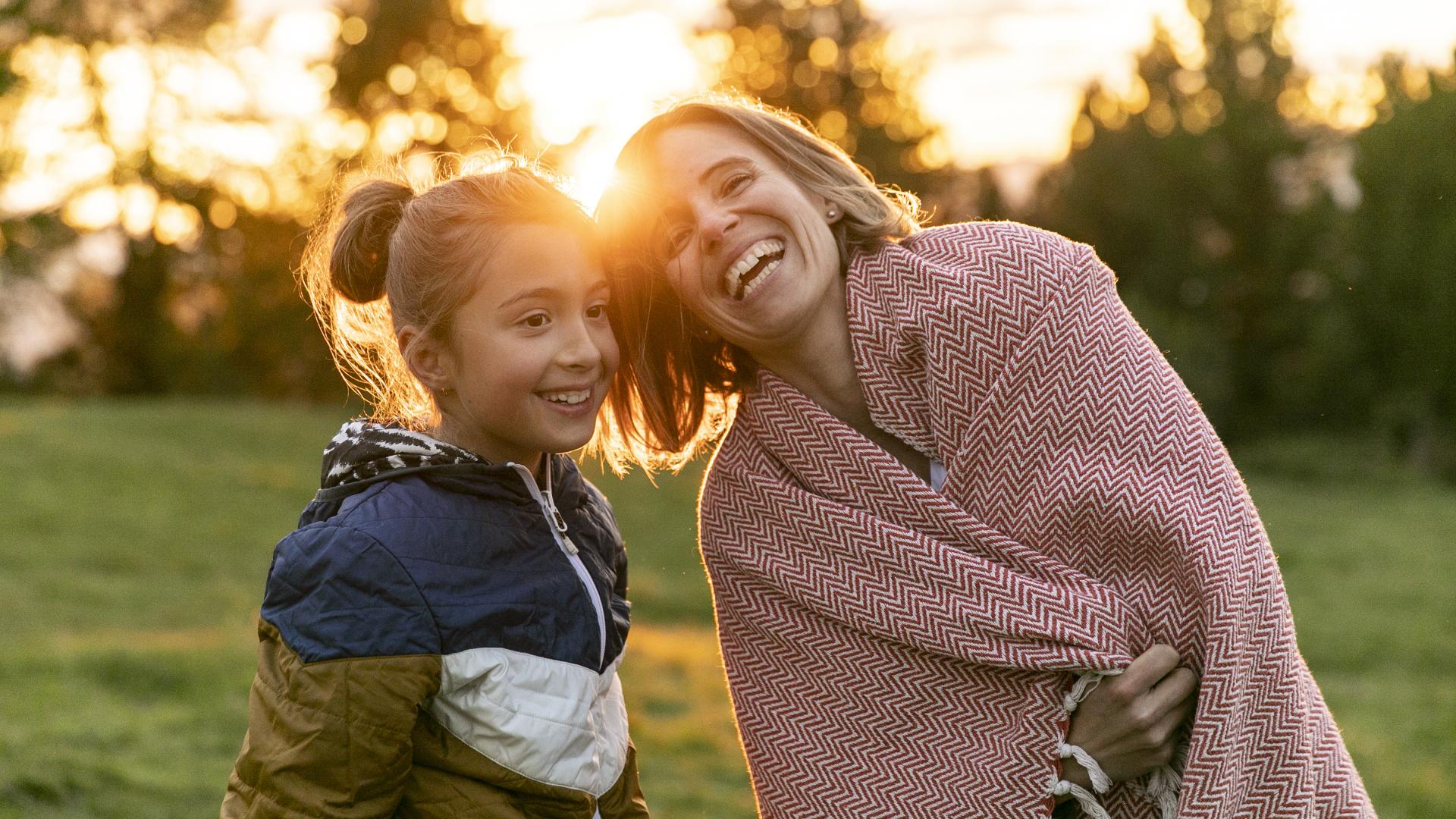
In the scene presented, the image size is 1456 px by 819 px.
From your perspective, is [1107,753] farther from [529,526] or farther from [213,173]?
[213,173]

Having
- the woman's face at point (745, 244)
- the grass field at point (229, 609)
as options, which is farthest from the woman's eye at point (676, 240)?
the grass field at point (229, 609)

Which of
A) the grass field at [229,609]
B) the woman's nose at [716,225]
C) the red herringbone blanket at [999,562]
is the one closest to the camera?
the red herringbone blanket at [999,562]

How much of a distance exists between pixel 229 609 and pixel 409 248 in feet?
26.4

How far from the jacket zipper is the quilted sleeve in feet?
1.01

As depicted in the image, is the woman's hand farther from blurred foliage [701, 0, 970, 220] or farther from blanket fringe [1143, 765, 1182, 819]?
blurred foliage [701, 0, 970, 220]

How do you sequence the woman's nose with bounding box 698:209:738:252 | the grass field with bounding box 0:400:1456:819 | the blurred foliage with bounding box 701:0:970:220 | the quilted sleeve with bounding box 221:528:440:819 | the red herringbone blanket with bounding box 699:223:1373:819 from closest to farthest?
the quilted sleeve with bounding box 221:528:440:819 → the red herringbone blanket with bounding box 699:223:1373:819 → the woman's nose with bounding box 698:209:738:252 → the grass field with bounding box 0:400:1456:819 → the blurred foliage with bounding box 701:0:970:220

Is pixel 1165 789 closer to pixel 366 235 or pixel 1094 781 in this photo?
pixel 1094 781

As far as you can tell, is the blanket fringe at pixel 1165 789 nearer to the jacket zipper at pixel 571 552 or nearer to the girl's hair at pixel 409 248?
the jacket zipper at pixel 571 552

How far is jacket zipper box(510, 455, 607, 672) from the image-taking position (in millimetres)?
2109

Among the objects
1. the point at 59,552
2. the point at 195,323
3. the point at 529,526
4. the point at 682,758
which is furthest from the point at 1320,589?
the point at 195,323

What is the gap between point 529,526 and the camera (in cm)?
212

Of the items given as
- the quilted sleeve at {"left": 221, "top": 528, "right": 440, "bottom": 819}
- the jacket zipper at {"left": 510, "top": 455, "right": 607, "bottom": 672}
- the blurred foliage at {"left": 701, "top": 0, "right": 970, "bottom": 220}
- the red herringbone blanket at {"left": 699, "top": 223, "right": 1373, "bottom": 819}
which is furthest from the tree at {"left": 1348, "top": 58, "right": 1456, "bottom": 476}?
the quilted sleeve at {"left": 221, "top": 528, "right": 440, "bottom": 819}

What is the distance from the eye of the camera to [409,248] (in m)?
2.13

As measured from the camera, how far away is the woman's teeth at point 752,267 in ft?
7.70
